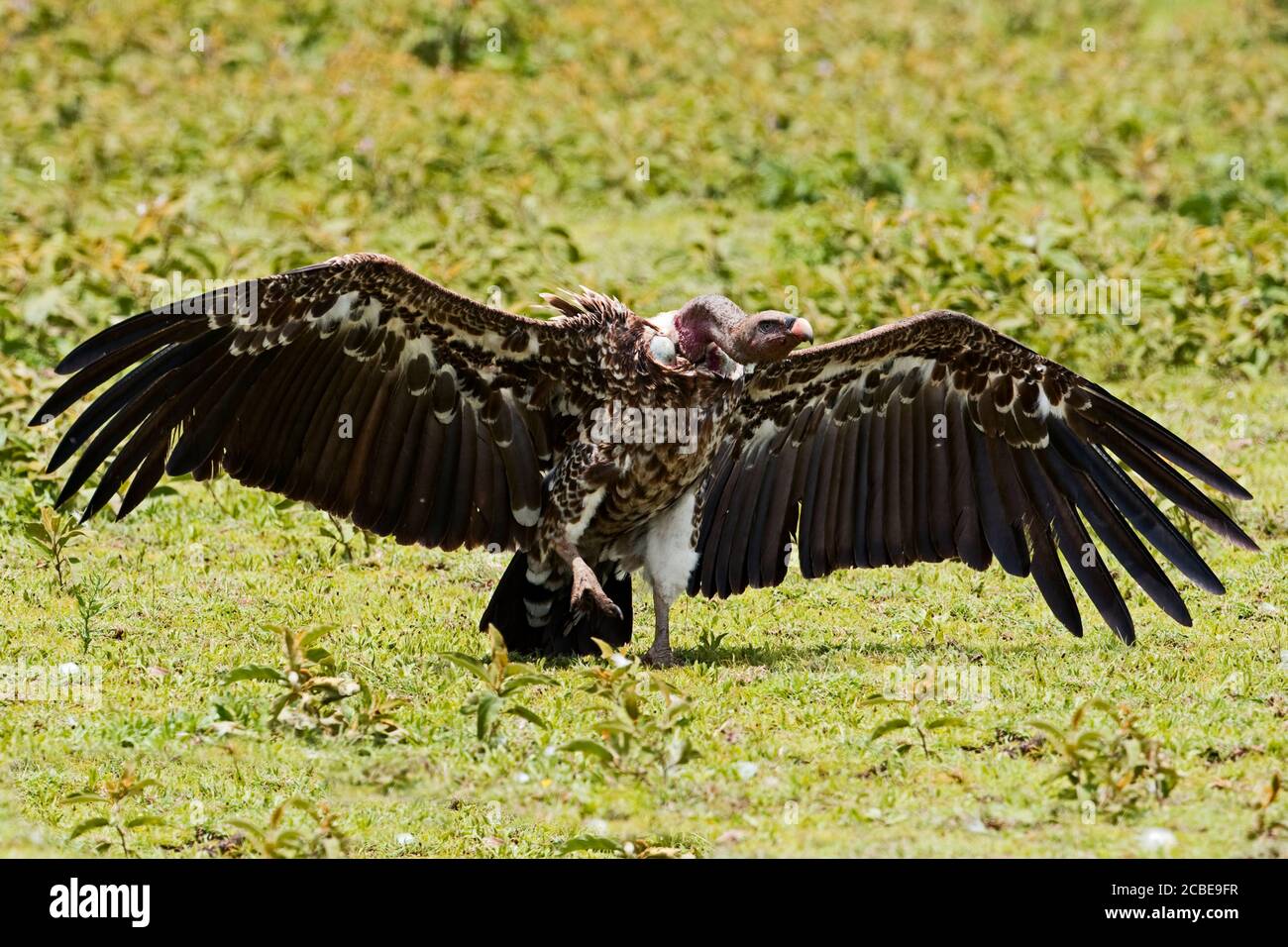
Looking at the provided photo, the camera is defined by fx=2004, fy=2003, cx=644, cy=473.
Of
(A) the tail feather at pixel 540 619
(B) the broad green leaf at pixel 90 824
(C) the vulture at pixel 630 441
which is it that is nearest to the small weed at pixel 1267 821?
(C) the vulture at pixel 630 441

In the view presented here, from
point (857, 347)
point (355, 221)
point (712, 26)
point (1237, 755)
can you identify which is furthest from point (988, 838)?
point (712, 26)

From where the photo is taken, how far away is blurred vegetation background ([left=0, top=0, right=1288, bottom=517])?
12.5 m

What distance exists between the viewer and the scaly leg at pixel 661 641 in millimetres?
8250

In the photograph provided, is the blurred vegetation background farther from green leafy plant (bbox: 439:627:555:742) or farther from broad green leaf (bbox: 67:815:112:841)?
broad green leaf (bbox: 67:815:112:841)

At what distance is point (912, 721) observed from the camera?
24.4 ft

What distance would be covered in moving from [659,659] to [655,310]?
4.74 meters

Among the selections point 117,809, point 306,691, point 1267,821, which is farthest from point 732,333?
point 117,809

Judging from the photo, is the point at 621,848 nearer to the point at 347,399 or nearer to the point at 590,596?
the point at 590,596

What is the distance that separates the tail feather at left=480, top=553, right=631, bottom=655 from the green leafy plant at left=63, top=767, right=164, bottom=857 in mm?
1947

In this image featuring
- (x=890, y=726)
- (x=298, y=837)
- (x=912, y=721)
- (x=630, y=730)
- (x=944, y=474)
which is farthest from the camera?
(x=944, y=474)

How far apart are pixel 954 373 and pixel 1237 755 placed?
6.66ft

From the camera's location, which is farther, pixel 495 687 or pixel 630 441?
pixel 630 441

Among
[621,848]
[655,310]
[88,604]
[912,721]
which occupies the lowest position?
[621,848]

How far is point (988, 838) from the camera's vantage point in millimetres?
6664
